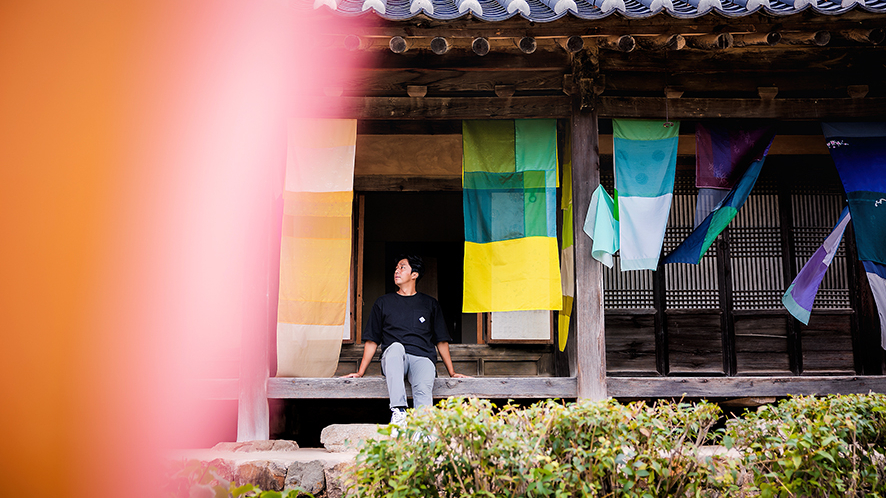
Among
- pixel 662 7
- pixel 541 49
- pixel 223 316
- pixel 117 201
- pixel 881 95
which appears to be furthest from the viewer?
pixel 223 316

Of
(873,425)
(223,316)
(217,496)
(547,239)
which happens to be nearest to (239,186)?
(223,316)

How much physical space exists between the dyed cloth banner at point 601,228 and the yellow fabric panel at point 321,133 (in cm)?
241

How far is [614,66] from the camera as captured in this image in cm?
546

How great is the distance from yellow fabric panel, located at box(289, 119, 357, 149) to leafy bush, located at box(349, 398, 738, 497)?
3.31 m

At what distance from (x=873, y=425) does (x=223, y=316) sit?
19.8 ft

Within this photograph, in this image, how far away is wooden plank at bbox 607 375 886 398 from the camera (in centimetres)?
524

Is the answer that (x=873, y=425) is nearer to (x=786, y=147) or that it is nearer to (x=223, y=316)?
(x=786, y=147)

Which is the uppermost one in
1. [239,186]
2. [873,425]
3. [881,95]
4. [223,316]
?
[881,95]

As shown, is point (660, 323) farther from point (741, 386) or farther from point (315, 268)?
point (315, 268)

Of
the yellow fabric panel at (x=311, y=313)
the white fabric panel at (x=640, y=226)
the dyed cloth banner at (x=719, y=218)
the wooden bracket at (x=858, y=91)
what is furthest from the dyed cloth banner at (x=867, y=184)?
the yellow fabric panel at (x=311, y=313)

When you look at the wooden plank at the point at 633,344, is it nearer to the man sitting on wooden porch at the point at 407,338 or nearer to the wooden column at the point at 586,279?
the wooden column at the point at 586,279

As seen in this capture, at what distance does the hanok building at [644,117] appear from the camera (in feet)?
15.2

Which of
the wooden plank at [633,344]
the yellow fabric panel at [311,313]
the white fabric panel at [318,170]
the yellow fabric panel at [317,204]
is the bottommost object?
the wooden plank at [633,344]

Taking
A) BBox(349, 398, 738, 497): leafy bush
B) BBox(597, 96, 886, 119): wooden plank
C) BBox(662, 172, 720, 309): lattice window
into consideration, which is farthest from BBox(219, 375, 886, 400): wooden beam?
BBox(597, 96, 886, 119): wooden plank
